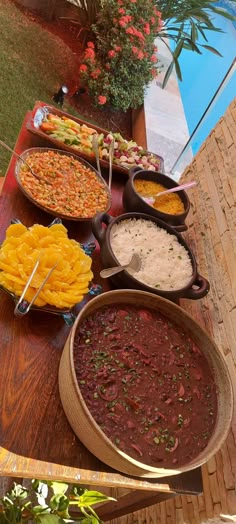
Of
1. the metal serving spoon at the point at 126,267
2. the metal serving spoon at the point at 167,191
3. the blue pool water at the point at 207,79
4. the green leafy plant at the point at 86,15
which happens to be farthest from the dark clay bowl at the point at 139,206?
the green leafy plant at the point at 86,15

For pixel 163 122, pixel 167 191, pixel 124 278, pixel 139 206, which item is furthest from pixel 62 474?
pixel 163 122

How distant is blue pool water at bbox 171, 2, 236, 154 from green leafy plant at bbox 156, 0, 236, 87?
0.15ft

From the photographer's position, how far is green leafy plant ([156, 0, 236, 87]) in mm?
3990

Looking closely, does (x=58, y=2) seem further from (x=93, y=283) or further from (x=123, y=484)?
(x=123, y=484)

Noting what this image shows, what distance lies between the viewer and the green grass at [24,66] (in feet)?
11.7

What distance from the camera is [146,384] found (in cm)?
118

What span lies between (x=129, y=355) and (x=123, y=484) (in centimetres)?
Result: 30

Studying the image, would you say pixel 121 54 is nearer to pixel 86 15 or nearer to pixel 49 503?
pixel 86 15

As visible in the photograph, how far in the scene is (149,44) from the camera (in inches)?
162

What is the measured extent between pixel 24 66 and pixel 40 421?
3.78 meters

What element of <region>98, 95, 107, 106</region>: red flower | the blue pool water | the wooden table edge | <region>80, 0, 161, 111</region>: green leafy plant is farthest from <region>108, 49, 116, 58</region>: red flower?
the wooden table edge

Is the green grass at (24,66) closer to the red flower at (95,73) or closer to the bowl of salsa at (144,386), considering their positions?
the red flower at (95,73)

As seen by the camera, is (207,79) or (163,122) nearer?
(207,79)

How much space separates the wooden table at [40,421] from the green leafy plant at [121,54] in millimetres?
3147
